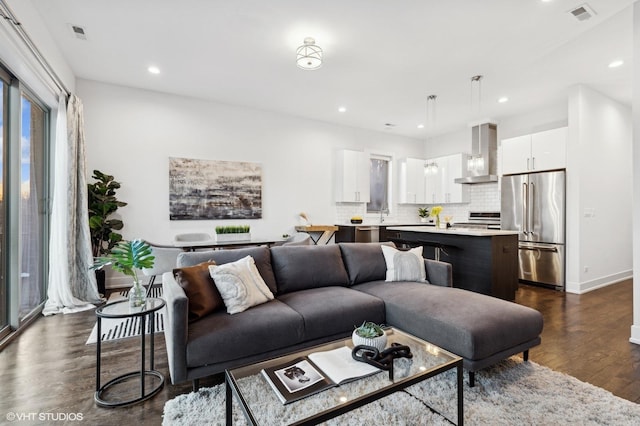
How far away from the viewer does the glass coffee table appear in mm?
1215

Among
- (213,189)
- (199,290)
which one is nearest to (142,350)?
(199,290)

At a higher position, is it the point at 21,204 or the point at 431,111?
the point at 431,111

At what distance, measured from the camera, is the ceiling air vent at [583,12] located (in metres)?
2.95

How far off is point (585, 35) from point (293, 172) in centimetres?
456

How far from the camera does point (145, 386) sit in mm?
2115

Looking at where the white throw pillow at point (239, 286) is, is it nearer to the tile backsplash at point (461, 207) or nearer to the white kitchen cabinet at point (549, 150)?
the tile backsplash at point (461, 207)

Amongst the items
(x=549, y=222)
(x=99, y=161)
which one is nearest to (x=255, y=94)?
(x=99, y=161)

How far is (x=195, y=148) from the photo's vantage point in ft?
17.5

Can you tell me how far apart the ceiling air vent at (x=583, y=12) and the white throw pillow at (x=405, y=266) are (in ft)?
9.08

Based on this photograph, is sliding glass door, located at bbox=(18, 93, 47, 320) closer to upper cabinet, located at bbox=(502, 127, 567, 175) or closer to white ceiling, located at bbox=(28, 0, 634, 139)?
white ceiling, located at bbox=(28, 0, 634, 139)

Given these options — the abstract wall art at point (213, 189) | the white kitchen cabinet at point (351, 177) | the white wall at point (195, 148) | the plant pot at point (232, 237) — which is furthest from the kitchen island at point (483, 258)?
the abstract wall art at point (213, 189)

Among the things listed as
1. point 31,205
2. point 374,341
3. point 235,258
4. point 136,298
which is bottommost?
point 374,341

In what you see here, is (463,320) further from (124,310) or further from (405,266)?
(124,310)

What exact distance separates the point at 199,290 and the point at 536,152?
5.55 metres
